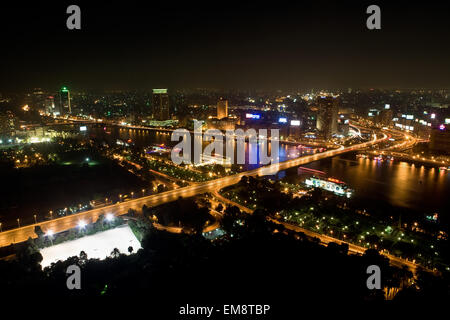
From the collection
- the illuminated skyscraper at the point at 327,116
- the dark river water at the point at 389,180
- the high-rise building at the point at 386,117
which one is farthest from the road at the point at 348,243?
the high-rise building at the point at 386,117

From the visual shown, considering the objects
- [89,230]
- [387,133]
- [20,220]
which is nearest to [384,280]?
[89,230]

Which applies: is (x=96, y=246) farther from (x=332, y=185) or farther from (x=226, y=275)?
(x=332, y=185)

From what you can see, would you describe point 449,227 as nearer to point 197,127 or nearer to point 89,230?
point 89,230

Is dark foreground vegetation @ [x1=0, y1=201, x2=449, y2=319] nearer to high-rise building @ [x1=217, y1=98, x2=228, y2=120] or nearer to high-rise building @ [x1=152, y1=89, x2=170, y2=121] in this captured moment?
high-rise building @ [x1=217, y1=98, x2=228, y2=120]

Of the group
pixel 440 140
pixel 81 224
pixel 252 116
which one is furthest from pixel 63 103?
pixel 440 140

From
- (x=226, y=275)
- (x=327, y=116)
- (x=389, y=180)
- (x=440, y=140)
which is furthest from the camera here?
(x=327, y=116)

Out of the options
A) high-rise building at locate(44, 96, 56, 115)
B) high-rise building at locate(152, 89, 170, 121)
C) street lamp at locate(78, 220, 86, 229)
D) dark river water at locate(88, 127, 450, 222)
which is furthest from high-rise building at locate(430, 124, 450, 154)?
high-rise building at locate(44, 96, 56, 115)
